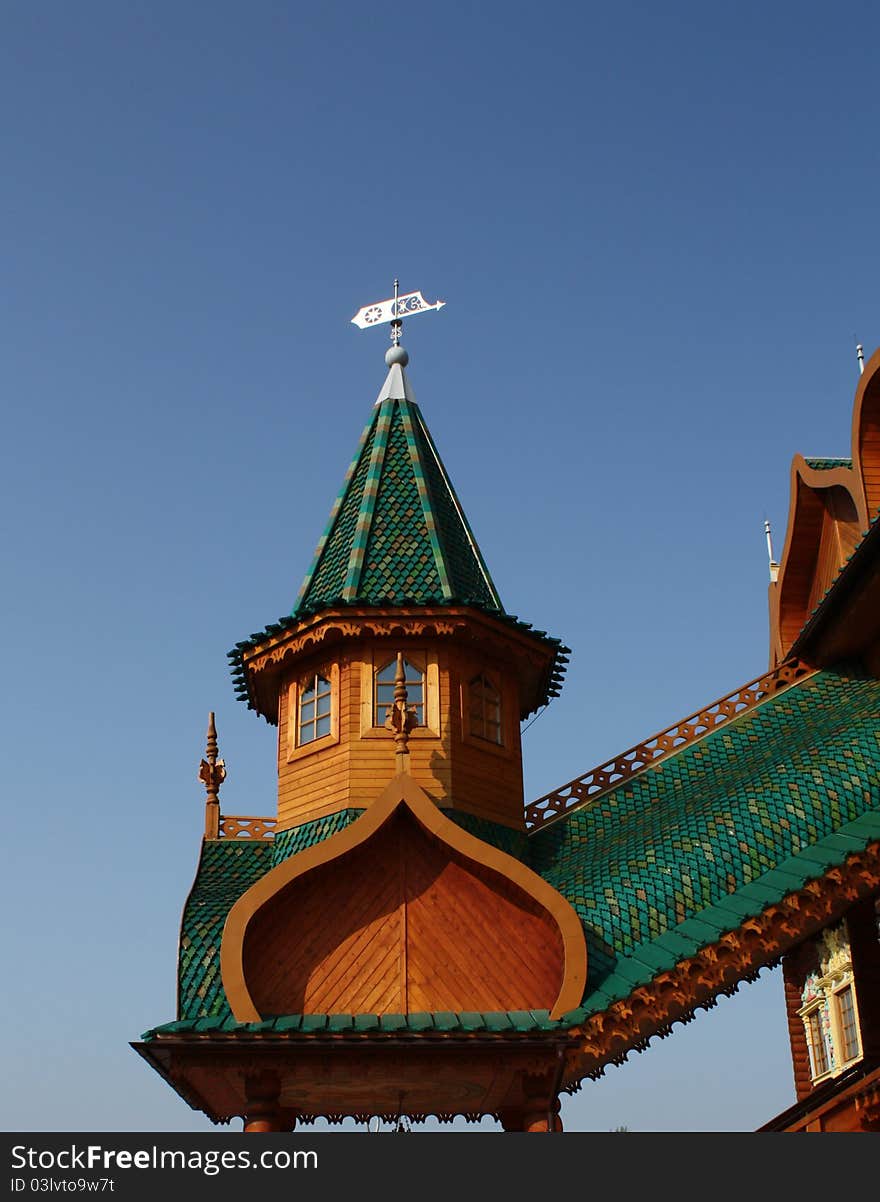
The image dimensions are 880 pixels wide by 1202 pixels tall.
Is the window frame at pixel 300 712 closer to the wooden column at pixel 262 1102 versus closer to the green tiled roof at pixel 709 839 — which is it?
the green tiled roof at pixel 709 839

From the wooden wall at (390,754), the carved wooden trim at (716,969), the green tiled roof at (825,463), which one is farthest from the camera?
the green tiled roof at (825,463)

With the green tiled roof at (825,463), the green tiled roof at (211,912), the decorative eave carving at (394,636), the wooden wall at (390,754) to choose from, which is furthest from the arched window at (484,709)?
the green tiled roof at (825,463)

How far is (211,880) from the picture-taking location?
1672 centimetres

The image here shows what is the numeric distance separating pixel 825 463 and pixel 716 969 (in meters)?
8.35

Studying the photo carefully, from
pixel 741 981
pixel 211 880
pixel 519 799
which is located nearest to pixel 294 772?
pixel 211 880

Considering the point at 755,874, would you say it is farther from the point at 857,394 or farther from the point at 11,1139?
the point at 11,1139

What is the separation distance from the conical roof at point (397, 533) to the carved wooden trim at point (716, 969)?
4983mm

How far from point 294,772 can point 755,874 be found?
18.3 ft

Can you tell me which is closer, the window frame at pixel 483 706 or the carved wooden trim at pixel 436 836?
the carved wooden trim at pixel 436 836

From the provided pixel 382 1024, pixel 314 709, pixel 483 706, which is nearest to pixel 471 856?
pixel 382 1024

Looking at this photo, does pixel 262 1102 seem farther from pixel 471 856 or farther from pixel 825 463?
pixel 825 463

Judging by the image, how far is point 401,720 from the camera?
1539 centimetres

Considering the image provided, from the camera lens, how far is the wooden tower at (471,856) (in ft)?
47.0

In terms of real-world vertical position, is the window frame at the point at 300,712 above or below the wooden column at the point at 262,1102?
above
